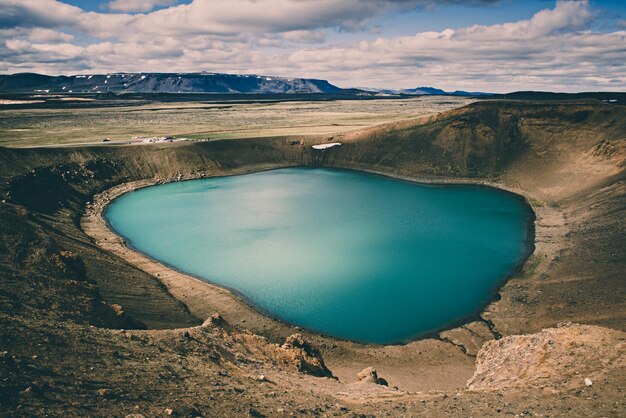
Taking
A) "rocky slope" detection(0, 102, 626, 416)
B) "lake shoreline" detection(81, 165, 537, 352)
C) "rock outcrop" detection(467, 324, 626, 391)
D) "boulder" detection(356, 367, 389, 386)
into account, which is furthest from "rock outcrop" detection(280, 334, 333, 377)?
"rock outcrop" detection(467, 324, 626, 391)

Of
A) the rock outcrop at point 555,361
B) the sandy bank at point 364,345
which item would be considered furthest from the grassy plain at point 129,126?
the rock outcrop at point 555,361

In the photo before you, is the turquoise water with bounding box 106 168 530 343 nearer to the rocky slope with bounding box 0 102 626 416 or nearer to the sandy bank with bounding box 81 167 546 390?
the sandy bank with bounding box 81 167 546 390

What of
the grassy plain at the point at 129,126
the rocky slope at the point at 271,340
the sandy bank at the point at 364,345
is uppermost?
the grassy plain at the point at 129,126

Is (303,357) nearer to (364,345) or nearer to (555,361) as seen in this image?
(364,345)

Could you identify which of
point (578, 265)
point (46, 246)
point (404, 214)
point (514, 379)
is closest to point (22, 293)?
point (46, 246)

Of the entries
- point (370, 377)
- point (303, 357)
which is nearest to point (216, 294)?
point (303, 357)

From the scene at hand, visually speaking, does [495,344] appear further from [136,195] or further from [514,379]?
[136,195]

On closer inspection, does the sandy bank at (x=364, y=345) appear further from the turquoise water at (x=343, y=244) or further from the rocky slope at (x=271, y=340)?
the turquoise water at (x=343, y=244)
